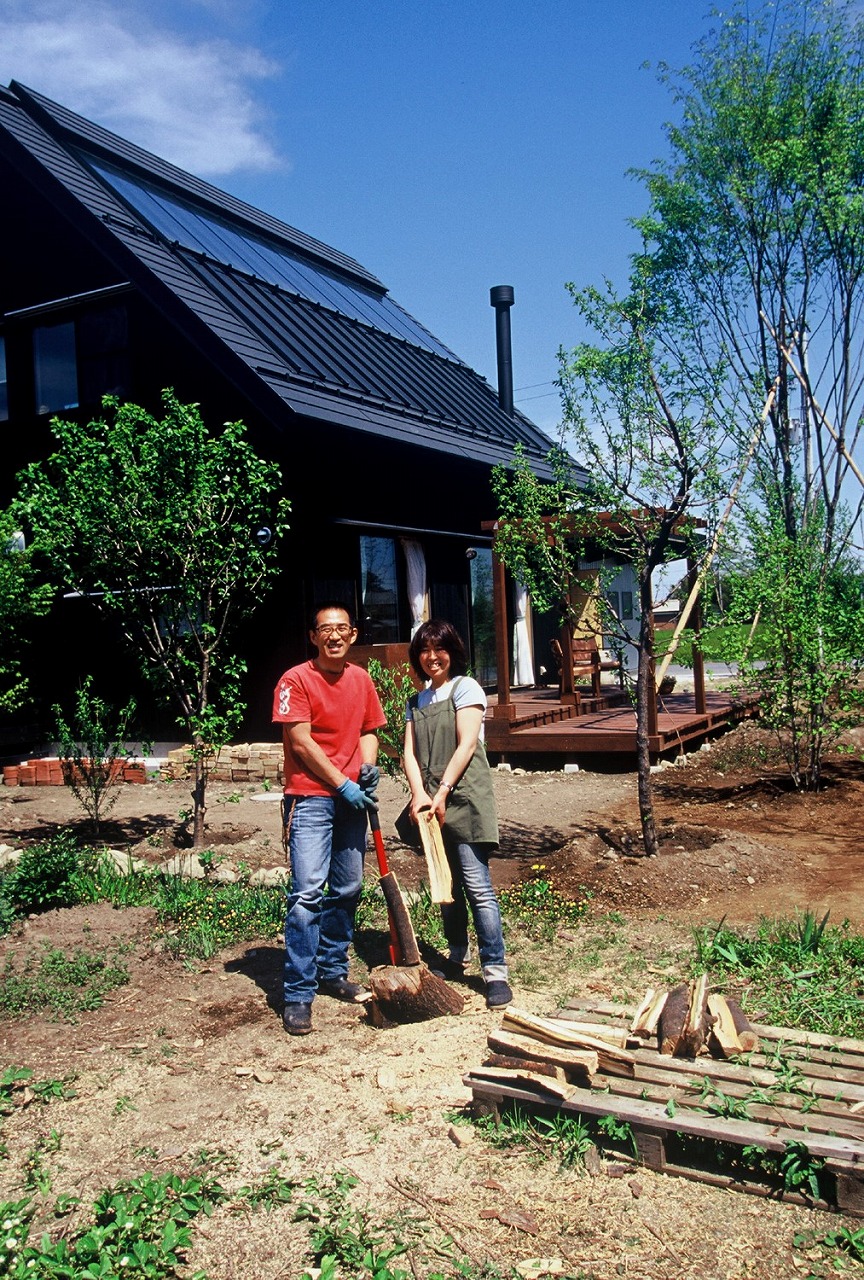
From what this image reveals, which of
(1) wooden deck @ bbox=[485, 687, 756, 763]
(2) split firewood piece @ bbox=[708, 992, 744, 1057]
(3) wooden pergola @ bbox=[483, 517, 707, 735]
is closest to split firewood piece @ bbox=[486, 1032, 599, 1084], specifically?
(2) split firewood piece @ bbox=[708, 992, 744, 1057]

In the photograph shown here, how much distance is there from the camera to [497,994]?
452 cm

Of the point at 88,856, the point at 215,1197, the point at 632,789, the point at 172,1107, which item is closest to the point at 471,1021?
the point at 172,1107

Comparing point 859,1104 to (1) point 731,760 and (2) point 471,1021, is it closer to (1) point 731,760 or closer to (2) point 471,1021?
(2) point 471,1021

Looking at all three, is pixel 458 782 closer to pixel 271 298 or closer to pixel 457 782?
pixel 457 782

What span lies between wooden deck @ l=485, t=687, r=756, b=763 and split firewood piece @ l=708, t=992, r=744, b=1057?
21.3 feet

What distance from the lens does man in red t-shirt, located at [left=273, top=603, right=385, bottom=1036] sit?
14.8 ft

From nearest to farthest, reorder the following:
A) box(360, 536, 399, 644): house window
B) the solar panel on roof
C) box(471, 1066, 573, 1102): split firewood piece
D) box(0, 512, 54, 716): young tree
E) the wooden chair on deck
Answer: box(471, 1066, 573, 1102): split firewood piece → box(0, 512, 54, 716): young tree → box(360, 536, 399, 644): house window → the solar panel on roof → the wooden chair on deck

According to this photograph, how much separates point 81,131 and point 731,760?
12.0 meters

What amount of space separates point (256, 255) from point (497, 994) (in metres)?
13.2

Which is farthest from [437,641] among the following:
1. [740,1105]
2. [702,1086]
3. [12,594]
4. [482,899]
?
[12,594]

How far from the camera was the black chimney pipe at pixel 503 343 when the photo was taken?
60.7 ft

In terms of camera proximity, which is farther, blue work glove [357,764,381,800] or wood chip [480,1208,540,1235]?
blue work glove [357,764,381,800]

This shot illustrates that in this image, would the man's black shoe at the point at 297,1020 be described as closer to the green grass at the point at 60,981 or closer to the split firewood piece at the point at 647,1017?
the green grass at the point at 60,981

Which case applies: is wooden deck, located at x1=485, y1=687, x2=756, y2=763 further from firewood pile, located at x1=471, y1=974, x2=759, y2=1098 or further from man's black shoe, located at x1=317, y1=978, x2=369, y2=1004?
firewood pile, located at x1=471, y1=974, x2=759, y2=1098
